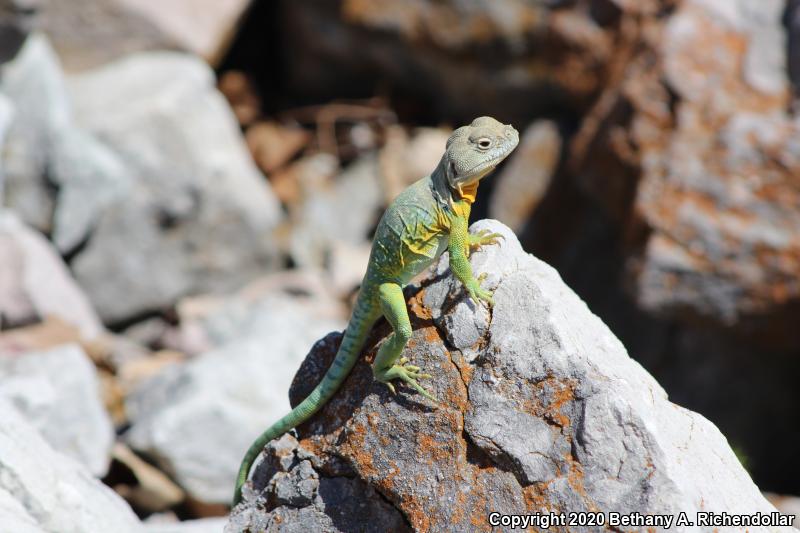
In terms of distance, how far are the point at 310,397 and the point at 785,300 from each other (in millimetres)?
5127

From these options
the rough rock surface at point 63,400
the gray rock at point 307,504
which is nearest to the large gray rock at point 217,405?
the rough rock surface at point 63,400

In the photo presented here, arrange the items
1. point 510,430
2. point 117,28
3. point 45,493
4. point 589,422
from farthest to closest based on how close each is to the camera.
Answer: point 117,28, point 45,493, point 510,430, point 589,422

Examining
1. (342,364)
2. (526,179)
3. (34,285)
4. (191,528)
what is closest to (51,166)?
(34,285)

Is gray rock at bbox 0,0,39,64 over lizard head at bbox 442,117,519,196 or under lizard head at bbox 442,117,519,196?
under

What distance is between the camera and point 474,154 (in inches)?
182

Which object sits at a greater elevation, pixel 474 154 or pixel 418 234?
pixel 474 154

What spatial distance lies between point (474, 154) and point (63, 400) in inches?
162

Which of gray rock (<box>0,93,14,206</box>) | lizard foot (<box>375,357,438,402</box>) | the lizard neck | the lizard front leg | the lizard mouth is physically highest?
the lizard mouth

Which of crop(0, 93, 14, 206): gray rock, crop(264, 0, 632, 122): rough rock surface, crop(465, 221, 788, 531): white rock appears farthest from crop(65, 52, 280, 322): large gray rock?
crop(465, 221, 788, 531): white rock

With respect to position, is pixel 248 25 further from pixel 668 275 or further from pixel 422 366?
pixel 422 366

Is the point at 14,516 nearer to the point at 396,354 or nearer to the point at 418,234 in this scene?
the point at 396,354

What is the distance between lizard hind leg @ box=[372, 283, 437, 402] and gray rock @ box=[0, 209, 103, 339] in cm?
542

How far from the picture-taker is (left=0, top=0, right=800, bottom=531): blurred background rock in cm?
767

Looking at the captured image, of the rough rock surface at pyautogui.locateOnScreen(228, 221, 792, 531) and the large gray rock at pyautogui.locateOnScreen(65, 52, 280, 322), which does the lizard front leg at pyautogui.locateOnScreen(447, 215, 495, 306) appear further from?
the large gray rock at pyautogui.locateOnScreen(65, 52, 280, 322)
